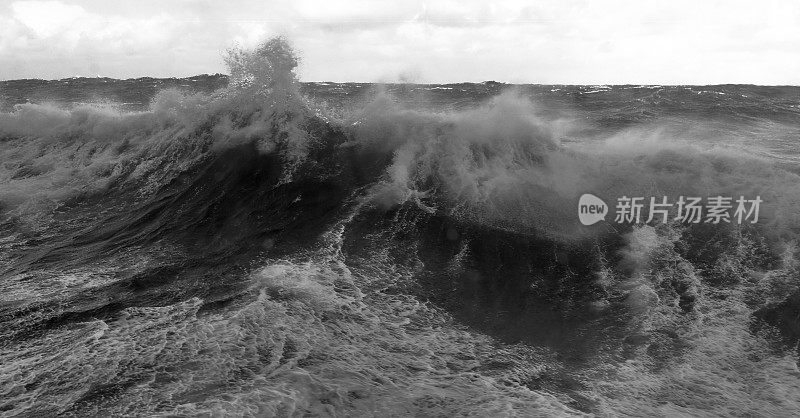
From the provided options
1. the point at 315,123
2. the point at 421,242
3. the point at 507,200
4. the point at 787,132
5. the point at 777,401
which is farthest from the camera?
the point at 787,132

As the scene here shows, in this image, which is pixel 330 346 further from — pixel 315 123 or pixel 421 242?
pixel 315 123

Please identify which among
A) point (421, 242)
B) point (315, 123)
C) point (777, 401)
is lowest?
point (777, 401)

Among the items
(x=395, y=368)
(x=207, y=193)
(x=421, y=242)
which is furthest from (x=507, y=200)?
(x=207, y=193)

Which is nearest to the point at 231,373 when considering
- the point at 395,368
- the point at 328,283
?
the point at 395,368

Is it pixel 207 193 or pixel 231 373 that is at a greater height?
pixel 207 193

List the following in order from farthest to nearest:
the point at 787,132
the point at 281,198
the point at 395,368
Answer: the point at 787,132 → the point at 281,198 → the point at 395,368

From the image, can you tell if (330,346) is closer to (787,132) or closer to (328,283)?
(328,283)

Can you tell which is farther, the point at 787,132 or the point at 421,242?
the point at 787,132
